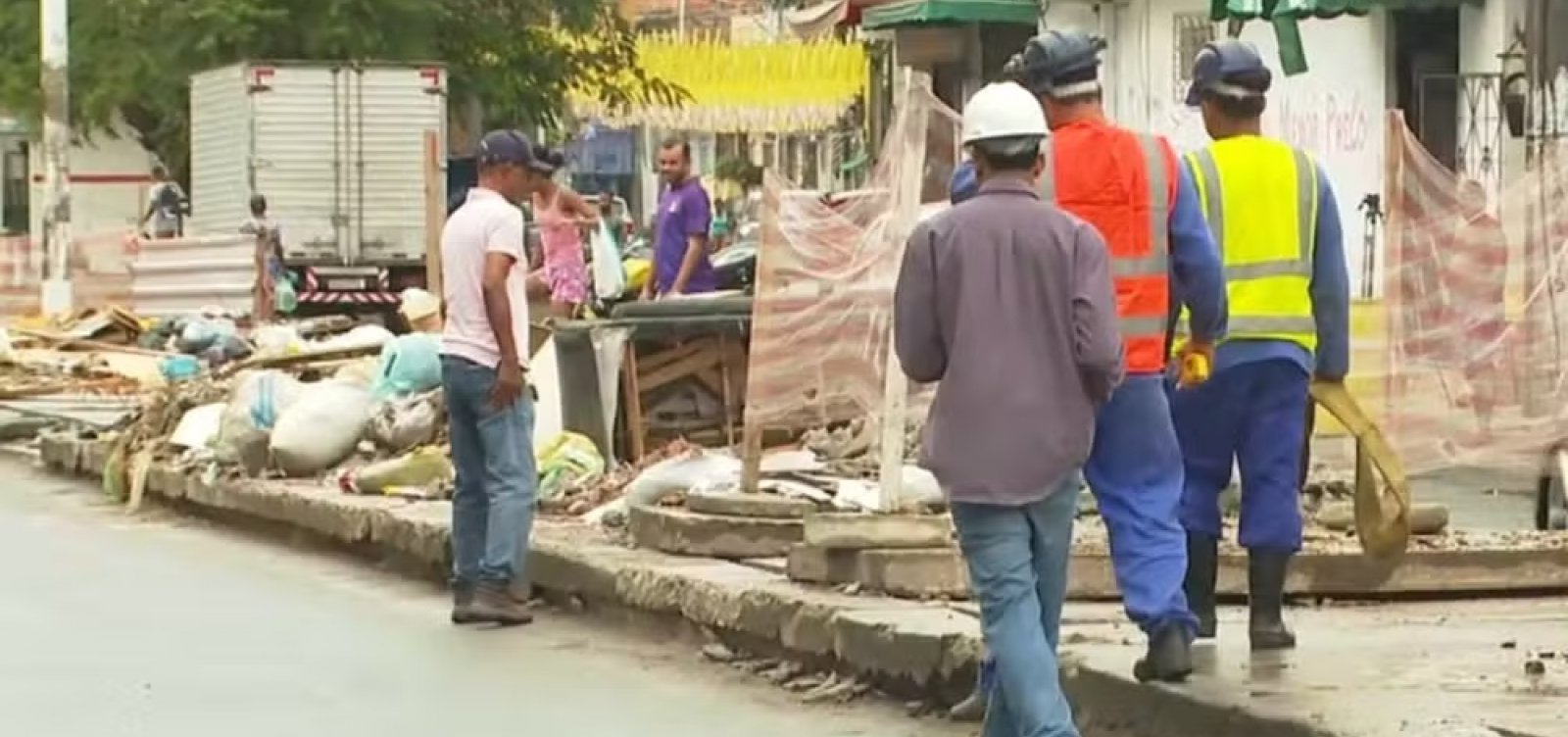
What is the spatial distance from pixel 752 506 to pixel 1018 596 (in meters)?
4.93

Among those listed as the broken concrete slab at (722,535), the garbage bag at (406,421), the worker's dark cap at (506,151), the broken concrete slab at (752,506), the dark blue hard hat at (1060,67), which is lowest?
the broken concrete slab at (722,535)

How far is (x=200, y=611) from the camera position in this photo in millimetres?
12492

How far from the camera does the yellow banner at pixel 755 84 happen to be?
52.8 meters

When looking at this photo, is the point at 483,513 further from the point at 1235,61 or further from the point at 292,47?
the point at 292,47

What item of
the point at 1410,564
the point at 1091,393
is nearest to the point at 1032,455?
the point at 1091,393

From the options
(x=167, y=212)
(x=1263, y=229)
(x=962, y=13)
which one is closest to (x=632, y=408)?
(x=1263, y=229)

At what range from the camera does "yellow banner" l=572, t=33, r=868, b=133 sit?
52.8 m

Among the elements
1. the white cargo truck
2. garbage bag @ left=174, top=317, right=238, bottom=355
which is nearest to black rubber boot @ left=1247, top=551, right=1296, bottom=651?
garbage bag @ left=174, top=317, right=238, bottom=355

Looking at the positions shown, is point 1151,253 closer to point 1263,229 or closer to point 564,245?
point 1263,229

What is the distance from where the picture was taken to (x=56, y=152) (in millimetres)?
33594

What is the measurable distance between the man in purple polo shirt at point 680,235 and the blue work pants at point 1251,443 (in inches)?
354

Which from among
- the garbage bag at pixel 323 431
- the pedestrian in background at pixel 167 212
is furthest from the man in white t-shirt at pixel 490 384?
the pedestrian in background at pixel 167 212

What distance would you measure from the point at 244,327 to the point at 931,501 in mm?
18567

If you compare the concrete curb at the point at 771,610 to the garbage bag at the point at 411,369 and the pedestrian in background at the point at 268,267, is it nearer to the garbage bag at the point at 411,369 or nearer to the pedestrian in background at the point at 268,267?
the garbage bag at the point at 411,369
